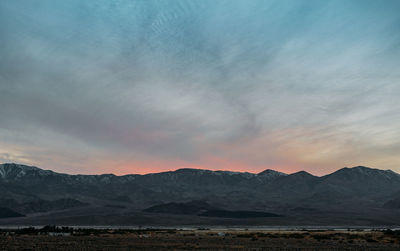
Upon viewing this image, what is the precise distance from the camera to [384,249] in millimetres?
49531

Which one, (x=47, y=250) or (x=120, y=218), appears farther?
(x=120, y=218)

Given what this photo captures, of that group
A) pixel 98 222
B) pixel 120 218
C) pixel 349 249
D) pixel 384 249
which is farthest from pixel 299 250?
pixel 120 218

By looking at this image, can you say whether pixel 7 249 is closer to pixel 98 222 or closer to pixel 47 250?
pixel 47 250

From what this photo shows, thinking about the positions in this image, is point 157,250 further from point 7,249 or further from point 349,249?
point 349,249

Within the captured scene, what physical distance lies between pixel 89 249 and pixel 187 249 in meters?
13.3

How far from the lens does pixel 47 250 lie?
1818 inches

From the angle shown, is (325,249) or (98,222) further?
(98,222)

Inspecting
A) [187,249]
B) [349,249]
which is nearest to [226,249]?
[187,249]

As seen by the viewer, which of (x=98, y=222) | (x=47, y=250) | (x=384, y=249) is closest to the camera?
(x=47, y=250)

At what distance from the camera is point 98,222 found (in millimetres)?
180000

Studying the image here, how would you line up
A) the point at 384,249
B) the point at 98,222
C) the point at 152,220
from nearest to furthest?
the point at 384,249 → the point at 98,222 → the point at 152,220

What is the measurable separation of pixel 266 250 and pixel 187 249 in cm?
1085

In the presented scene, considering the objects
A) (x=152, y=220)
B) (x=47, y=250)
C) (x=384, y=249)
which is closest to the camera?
(x=47, y=250)

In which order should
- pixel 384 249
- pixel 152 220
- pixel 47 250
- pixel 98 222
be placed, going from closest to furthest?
pixel 47 250, pixel 384 249, pixel 98 222, pixel 152 220
